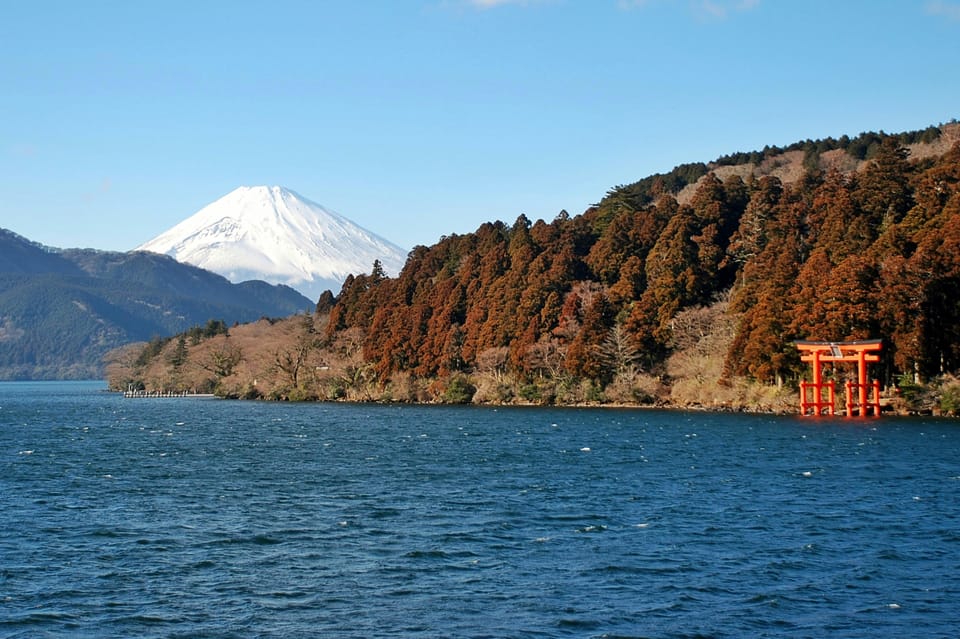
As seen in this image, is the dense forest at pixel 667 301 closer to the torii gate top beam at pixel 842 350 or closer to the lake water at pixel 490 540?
the torii gate top beam at pixel 842 350

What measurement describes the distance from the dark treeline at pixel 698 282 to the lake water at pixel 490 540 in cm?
1169

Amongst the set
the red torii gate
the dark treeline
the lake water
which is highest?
the dark treeline

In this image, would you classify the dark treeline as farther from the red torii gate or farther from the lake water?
the lake water

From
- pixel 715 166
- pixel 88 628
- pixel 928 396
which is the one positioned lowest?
pixel 88 628

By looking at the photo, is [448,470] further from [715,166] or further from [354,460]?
[715,166]

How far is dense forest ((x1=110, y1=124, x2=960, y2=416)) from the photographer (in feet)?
155

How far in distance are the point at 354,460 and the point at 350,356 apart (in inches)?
1888

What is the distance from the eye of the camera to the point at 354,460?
32312 millimetres

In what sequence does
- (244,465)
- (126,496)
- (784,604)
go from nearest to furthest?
1. (784,604)
2. (126,496)
3. (244,465)

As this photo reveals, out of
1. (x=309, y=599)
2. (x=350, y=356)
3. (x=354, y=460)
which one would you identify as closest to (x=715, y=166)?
(x=350, y=356)

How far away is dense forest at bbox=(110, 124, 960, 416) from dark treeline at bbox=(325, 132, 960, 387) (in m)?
0.11

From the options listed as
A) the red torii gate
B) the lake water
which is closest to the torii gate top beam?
the red torii gate

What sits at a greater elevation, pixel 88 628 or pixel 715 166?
pixel 715 166

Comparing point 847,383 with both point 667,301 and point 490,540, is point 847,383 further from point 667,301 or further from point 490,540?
point 490,540
